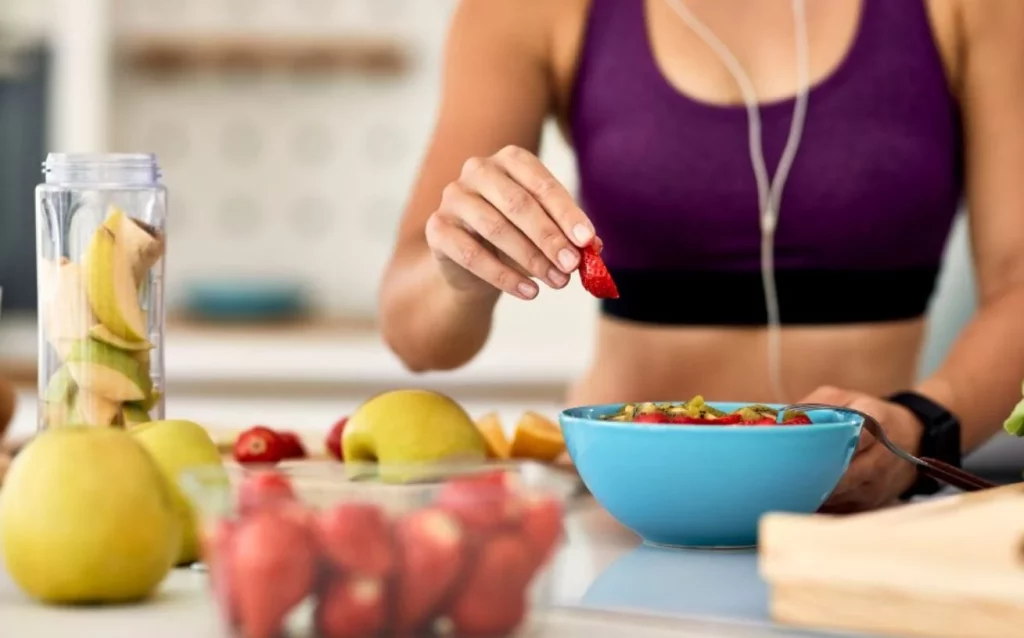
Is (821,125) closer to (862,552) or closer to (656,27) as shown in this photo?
(656,27)

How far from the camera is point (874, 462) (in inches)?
34.8

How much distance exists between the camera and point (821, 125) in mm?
1418

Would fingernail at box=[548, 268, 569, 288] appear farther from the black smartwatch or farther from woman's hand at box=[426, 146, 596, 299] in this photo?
the black smartwatch

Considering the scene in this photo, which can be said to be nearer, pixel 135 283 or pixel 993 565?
pixel 993 565

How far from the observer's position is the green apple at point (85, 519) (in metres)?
0.63

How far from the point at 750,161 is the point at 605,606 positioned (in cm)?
84

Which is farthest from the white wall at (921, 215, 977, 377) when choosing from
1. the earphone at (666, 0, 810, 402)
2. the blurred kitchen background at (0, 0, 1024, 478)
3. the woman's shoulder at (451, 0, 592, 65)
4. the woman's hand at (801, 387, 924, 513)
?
the blurred kitchen background at (0, 0, 1024, 478)

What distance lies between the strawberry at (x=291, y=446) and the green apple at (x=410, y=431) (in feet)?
0.29

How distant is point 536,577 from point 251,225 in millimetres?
2941

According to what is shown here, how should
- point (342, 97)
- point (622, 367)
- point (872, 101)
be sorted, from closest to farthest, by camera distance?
point (872, 101)
point (622, 367)
point (342, 97)

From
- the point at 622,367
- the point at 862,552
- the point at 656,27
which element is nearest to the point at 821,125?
the point at 656,27

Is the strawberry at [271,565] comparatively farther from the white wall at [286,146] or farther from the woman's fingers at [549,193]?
the white wall at [286,146]

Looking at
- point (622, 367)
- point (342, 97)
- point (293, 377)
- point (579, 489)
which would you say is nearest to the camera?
point (579, 489)

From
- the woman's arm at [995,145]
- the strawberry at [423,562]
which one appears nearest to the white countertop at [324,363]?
the woman's arm at [995,145]
